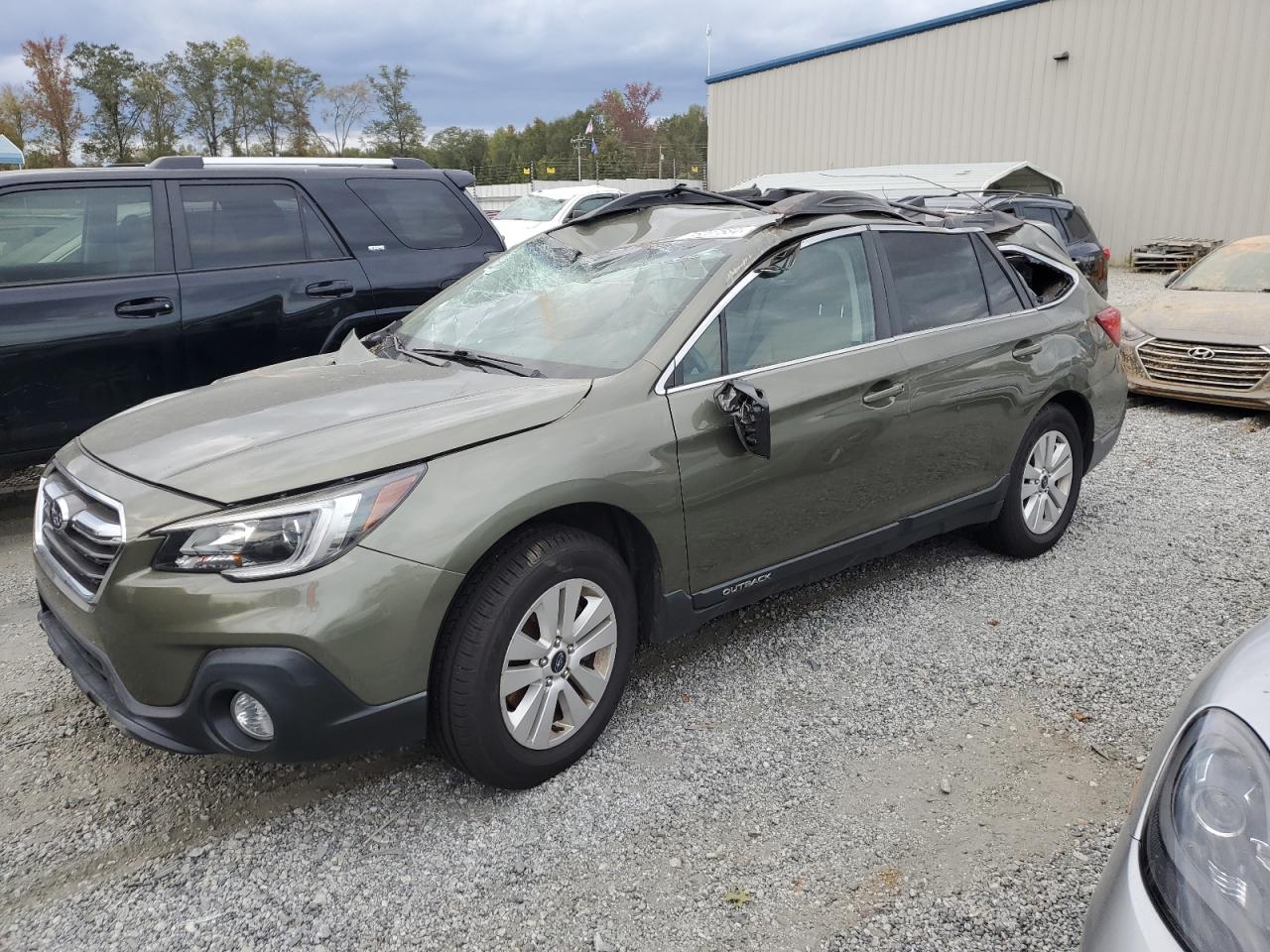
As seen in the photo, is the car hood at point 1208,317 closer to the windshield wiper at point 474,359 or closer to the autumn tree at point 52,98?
the windshield wiper at point 474,359

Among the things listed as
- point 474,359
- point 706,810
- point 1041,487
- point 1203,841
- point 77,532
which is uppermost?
point 474,359

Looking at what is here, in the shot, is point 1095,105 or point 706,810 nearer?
point 706,810

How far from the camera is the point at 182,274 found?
526 centimetres

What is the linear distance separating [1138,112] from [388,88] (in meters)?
65.3

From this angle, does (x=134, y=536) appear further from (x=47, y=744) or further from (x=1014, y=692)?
(x=1014, y=692)

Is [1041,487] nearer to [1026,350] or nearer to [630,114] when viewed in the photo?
[1026,350]

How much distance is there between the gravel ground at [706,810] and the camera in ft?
7.80

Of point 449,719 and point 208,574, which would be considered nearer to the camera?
point 208,574

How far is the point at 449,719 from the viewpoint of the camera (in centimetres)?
260

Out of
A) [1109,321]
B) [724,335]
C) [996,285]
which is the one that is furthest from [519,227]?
[724,335]

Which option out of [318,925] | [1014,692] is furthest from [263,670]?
[1014,692]

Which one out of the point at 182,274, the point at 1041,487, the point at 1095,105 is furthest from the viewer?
the point at 1095,105

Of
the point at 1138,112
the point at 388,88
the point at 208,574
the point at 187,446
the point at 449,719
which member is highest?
the point at 388,88

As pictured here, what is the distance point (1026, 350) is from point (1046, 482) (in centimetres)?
69
